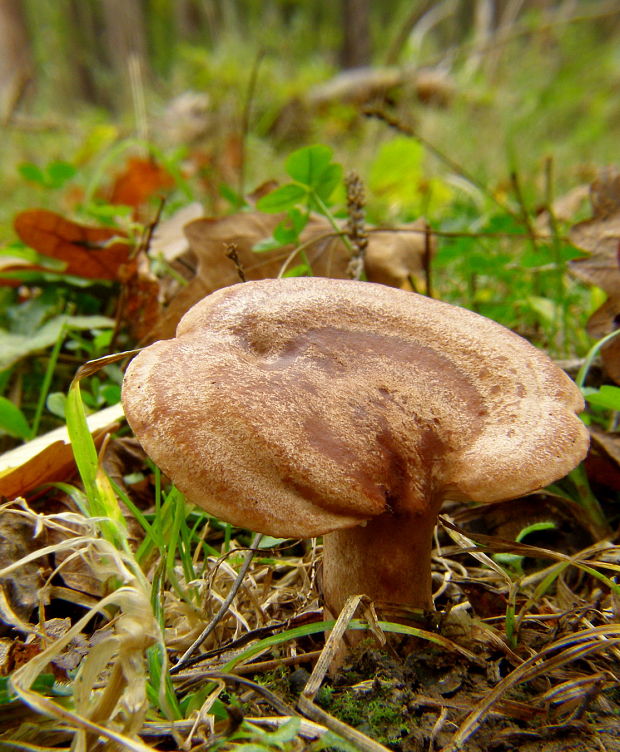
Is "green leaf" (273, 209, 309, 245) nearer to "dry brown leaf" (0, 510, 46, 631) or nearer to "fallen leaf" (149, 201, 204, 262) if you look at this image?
"fallen leaf" (149, 201, 204, 262)

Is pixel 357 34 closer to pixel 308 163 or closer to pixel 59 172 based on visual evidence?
pixel 59 172

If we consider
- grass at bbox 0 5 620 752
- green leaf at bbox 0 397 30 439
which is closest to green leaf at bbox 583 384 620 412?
grass at bbox 0 5 620 752

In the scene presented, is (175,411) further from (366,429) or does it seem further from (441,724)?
(441,724)

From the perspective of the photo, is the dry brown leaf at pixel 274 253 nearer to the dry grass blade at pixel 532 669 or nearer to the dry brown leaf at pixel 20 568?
the dry brown leaf at pixel 20 568

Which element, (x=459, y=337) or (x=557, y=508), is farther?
(x=557, y=508)

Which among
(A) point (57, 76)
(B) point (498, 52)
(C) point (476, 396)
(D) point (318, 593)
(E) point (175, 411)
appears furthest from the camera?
(A) point (57, 76)

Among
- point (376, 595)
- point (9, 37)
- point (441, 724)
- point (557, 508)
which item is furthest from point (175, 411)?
point (9, 37)
